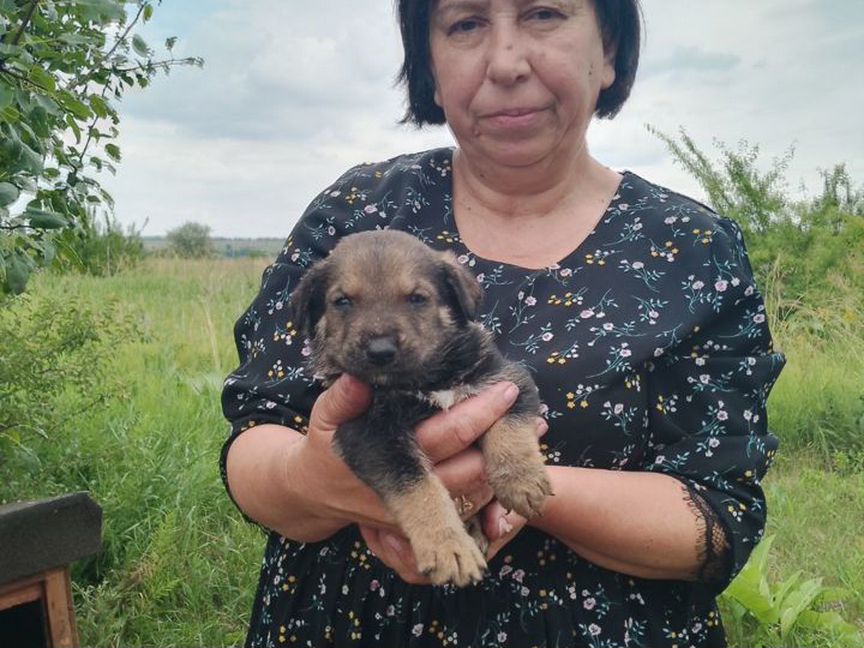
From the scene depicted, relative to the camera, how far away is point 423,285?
104 inches

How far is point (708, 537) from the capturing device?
2.59m

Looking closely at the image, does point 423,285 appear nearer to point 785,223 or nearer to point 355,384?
point 355,384

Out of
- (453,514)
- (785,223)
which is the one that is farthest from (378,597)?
(785,223)

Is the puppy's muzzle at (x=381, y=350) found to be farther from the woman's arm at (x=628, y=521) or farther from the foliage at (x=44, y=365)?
the foliage at (x=44, y=365)

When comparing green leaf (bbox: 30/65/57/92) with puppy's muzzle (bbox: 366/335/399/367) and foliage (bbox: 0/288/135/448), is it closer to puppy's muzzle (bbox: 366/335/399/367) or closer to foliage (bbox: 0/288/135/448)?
puppy's muzzle (bbox: 366/335/399/367)

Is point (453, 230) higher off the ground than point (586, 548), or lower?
higher

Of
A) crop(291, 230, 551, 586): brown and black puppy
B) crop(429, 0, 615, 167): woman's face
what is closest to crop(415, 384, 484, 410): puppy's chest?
crop(291, 230, 551, 586): brown and black puppy

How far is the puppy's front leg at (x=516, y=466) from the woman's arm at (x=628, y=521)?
114 millimetres

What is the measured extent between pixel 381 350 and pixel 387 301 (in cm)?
26

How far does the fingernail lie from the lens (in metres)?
2.39

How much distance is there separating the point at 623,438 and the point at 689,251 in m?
0.65

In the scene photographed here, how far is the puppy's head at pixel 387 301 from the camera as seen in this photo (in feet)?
8.21

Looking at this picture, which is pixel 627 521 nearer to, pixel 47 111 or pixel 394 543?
pixel 394 543

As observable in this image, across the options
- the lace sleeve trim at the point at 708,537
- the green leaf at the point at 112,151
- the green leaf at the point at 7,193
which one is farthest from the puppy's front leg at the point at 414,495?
the green leaf at the point at 112,151
